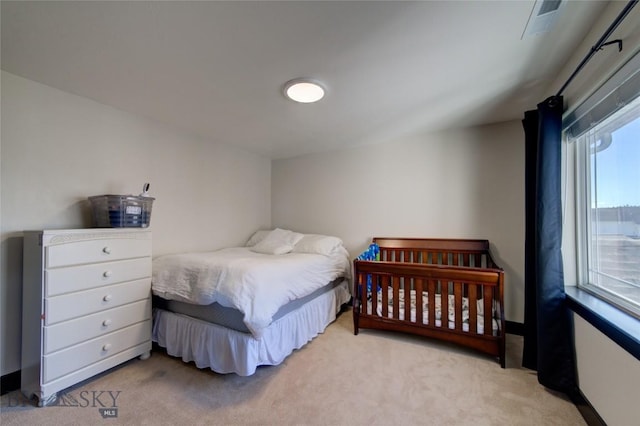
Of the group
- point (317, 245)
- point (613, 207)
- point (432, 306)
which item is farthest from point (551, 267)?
point (317, 245)

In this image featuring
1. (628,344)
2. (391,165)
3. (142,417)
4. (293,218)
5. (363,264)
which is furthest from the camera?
(293,218)

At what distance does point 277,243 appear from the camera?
3059 mm

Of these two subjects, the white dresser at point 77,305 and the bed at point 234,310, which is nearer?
the white dresser at point 77,305

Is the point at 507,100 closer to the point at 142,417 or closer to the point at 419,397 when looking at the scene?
the point at 419,397

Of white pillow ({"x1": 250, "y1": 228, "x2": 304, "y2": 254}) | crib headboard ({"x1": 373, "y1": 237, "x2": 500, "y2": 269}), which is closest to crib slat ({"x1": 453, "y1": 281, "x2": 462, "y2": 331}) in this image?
crib headboard ({"x1": 373, "y1": 237, "x2": 500, "y2": 269})

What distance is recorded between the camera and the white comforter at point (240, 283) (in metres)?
1.68

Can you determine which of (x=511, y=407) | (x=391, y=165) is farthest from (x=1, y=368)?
(x=391, y=165)

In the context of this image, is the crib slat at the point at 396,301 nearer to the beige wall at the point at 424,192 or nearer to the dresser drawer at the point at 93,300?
the beige wall at the point at 424,192

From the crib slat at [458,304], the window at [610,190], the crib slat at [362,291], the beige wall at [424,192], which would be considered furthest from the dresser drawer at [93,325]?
the window at [610,190]

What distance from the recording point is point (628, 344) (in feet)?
3.51

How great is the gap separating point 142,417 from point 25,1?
2156mm

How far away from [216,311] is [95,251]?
3.03 ft

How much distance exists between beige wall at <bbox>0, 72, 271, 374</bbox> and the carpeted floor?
29.6 inches

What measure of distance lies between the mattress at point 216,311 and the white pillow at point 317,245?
2.15ft
